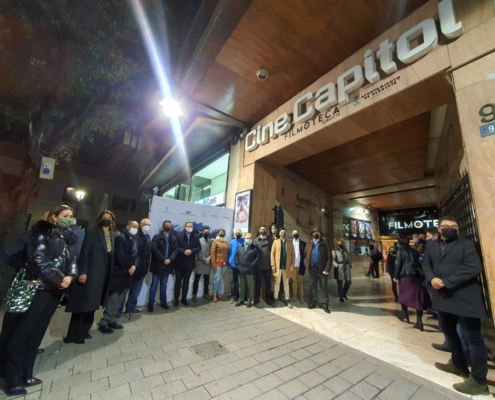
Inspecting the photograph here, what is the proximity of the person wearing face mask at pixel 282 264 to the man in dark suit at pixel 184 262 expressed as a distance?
1832mm

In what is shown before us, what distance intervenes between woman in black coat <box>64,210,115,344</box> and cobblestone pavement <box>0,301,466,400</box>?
21 centimetres

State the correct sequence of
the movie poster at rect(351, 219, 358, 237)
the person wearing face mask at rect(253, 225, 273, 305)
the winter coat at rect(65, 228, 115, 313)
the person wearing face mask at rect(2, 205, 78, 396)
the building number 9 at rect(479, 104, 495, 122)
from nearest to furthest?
the person wearing face mask at rect(2, 205, 78, 396)
the building number 9 at rect(479, 104, 495, 122)
the winter coat at rect(65, 228, 115, 313)
the person wearing face mask at rect(253, 225, 273, 305)
the movie poster at rect(351, 219, 358, 237)

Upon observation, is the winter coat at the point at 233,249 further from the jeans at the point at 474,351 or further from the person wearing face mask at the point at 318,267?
Result: the jeans at the point at 474,351

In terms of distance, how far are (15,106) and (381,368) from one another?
881 centimetres

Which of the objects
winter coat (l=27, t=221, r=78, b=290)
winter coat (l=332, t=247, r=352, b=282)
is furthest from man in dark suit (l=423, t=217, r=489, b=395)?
winter coat (l=27, t=221, r=78, b=290)

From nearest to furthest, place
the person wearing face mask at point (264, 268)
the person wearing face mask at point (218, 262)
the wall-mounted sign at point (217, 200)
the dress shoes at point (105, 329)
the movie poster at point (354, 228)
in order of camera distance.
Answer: the dress shoes at point (105, 329), the person wearing face mask at point (264, 268), the person wearing face mask at point (218, 262), the wall-mounted sign at point (217, 200), the movie poster at point (354, 228)

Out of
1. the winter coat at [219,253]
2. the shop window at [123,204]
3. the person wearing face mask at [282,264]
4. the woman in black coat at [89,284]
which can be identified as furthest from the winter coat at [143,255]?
the shop window at [123,204]

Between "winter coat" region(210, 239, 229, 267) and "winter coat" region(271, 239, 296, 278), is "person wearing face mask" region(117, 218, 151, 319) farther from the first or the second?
"winter coat" region(271, 239, 296, 278)

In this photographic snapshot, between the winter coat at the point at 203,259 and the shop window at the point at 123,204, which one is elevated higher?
the shop window at the point at 123,204

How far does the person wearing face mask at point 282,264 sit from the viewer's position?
16.5 feet

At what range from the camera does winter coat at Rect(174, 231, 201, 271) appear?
4.62m

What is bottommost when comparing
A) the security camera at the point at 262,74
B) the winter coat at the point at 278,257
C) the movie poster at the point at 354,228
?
the winter coat at the point at 278,257

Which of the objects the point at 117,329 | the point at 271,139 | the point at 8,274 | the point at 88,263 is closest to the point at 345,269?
the point at 271,139

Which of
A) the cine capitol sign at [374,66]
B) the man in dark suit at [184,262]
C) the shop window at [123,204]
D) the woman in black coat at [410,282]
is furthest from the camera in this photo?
the shop window at [123,204]
